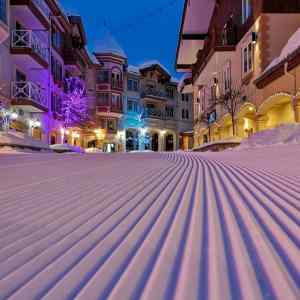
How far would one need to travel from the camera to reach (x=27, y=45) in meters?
15.8

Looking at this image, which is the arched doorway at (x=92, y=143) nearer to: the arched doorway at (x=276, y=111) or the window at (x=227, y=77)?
the window at (x=227, y=77)

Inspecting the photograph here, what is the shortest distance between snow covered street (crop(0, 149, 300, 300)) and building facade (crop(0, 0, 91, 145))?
10.1m

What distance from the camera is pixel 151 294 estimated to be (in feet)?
3.24

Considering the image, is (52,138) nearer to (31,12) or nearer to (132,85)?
(31,12)

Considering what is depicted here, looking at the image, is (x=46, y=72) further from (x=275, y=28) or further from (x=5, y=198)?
(x=5, y=198)

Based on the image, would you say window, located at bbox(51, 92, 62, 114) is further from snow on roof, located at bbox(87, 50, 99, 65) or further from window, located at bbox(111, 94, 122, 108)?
window, located at bbox(111, 94, 122, 108)

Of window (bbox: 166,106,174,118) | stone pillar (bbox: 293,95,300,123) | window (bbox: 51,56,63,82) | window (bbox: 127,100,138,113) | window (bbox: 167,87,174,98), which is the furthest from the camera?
window (bbox: 167,87,174,98)

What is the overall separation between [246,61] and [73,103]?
41.7ft

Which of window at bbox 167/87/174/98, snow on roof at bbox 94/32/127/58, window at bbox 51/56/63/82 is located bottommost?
window at bbox 51/56/63/82

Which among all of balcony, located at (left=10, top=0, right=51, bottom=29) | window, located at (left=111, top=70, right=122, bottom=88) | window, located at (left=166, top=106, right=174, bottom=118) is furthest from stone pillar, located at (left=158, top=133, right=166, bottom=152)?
balcony, located at (left=10, top=0, right=51, bottom=29)

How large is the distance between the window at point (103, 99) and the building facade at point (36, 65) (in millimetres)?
6956

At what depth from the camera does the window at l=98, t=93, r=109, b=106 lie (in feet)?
107

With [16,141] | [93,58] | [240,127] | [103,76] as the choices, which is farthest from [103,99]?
[16,141]

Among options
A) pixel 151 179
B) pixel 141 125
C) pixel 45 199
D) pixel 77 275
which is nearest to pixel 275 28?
pixel 151 179
